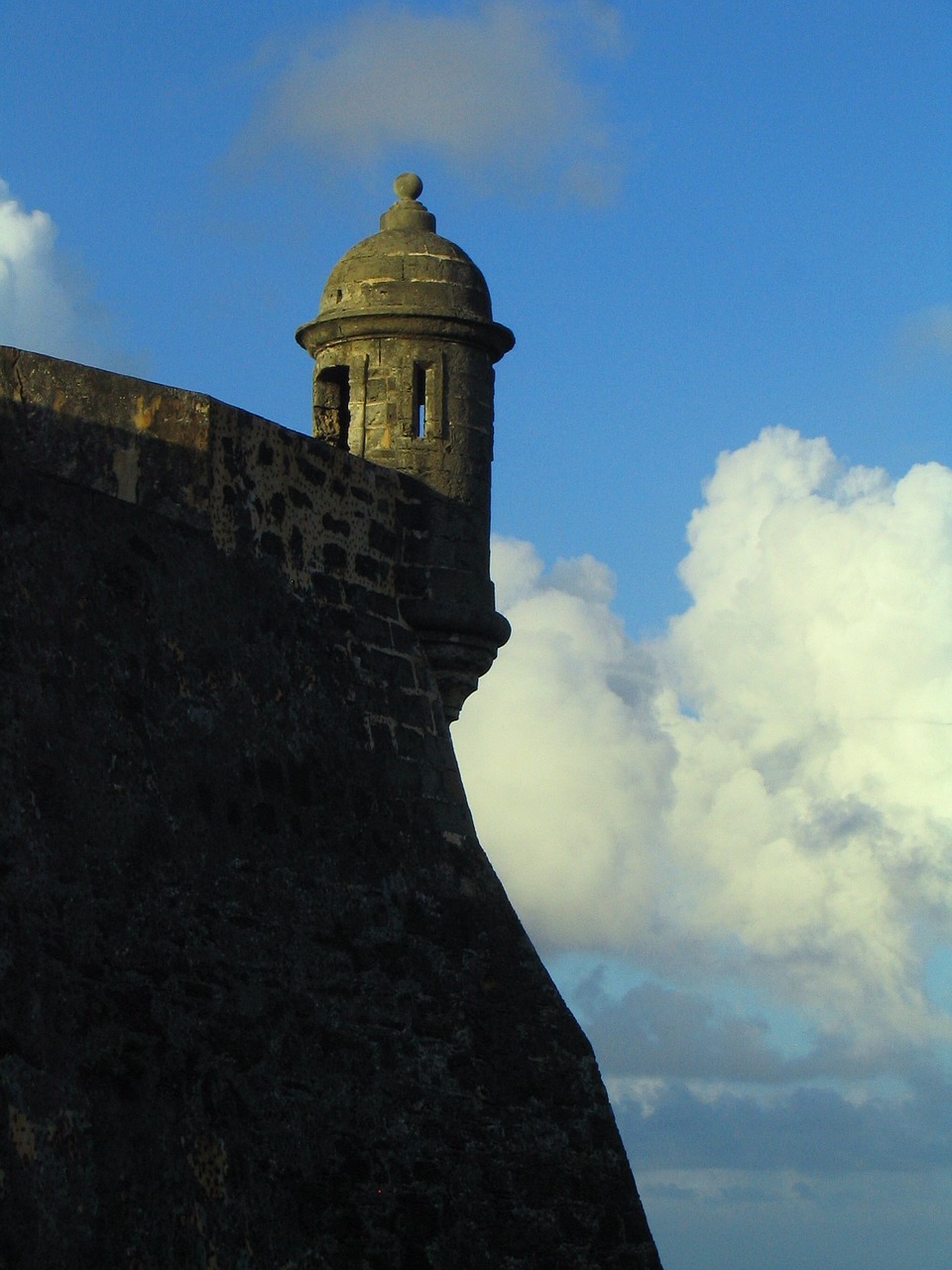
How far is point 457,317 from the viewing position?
37.9 ft

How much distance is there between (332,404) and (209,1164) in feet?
14.9

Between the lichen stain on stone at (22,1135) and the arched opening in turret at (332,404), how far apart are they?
4.78 metres

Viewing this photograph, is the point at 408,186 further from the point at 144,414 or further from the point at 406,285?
the point at 144,414

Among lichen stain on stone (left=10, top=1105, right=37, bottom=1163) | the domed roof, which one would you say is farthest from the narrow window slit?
lichen stain on stone (left=10, top=1105, right=37, bottom=1163)

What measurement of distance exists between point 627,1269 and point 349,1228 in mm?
1470

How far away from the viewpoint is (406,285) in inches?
456

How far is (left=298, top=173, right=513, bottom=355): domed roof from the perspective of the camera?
11547mm

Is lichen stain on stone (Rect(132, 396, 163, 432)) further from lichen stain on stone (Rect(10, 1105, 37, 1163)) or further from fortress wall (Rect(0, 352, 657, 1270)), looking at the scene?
lichen stain on stone (Rect(10, 1105, 37, 1163))

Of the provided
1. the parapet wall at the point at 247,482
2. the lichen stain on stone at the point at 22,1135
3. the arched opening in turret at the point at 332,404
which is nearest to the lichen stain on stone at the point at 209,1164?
the lichen stain on stone at the point at 22,1135

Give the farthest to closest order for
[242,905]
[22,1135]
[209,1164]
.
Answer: [242,905] < [209,1164] < [22,1135]

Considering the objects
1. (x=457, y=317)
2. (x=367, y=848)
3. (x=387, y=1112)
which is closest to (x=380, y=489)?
(x=457, y=317)

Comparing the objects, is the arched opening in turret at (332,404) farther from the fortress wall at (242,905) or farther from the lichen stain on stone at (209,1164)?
the lichen stain on stone at (209,1164)

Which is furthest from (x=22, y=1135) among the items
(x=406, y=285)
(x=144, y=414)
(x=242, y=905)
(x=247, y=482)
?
(x=406, y=285)

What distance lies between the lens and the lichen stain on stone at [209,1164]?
28.0 ft
